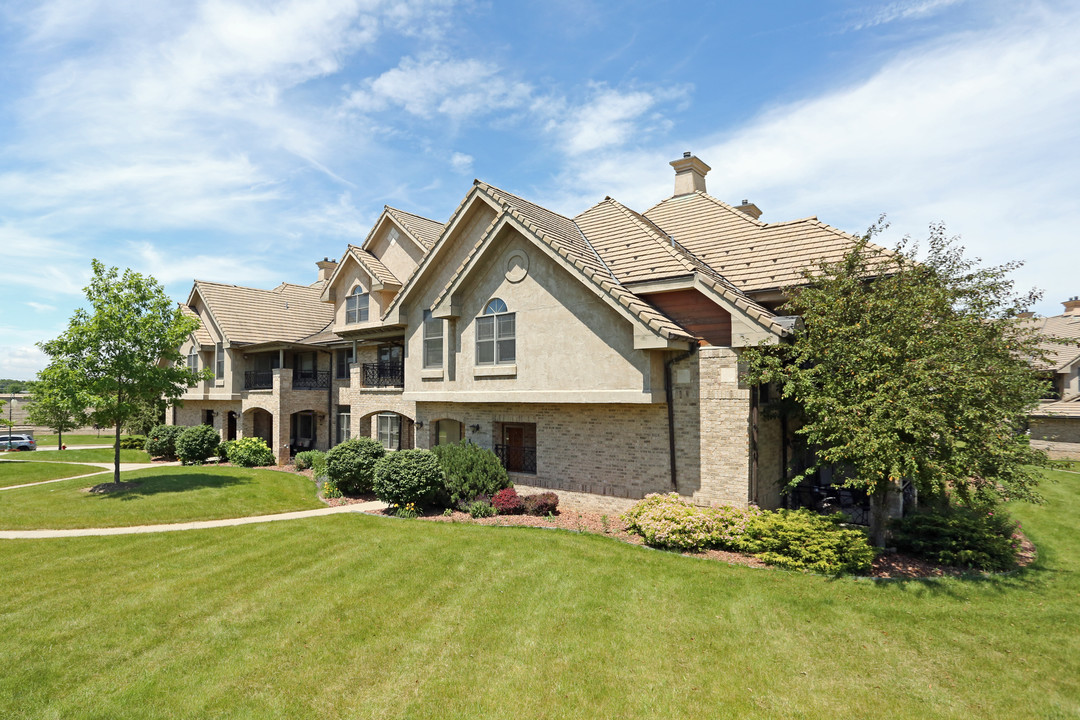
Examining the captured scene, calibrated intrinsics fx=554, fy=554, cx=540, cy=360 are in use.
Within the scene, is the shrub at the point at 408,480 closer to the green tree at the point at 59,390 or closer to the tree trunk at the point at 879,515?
the tree trunk at the point at 879,515

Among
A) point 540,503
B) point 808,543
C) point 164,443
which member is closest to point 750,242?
point 808,543

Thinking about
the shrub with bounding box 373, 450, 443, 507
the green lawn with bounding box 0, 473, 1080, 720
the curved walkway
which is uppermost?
the shrub with bounding box 373, 450, 443, 507

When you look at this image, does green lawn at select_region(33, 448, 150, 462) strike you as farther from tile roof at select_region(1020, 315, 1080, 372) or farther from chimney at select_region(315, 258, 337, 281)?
tile roof at select_region(1020, 315, 1080, 372)

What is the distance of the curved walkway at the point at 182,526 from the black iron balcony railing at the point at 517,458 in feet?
13.8

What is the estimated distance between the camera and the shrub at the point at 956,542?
11336 millimetres

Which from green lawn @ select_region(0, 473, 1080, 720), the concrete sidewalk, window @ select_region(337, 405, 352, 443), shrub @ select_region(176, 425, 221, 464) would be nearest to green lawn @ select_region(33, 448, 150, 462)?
shrub @ select_region(176, 425, 221, 464)

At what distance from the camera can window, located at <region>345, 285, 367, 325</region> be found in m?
27.4

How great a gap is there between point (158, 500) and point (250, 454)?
8970mm

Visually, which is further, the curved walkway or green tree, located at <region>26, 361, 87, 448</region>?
green tree, located at <region>26, 361, 87, 448</region>

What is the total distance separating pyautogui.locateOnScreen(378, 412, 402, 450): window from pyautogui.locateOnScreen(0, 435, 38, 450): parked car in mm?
33564

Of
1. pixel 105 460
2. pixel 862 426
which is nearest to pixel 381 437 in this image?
pixel 105 460

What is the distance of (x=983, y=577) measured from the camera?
10.7m

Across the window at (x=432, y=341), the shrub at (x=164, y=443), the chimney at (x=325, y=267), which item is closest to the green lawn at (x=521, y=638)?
the window at (x=432, y=341)

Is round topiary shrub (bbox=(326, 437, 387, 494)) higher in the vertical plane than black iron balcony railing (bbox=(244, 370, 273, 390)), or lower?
lower
